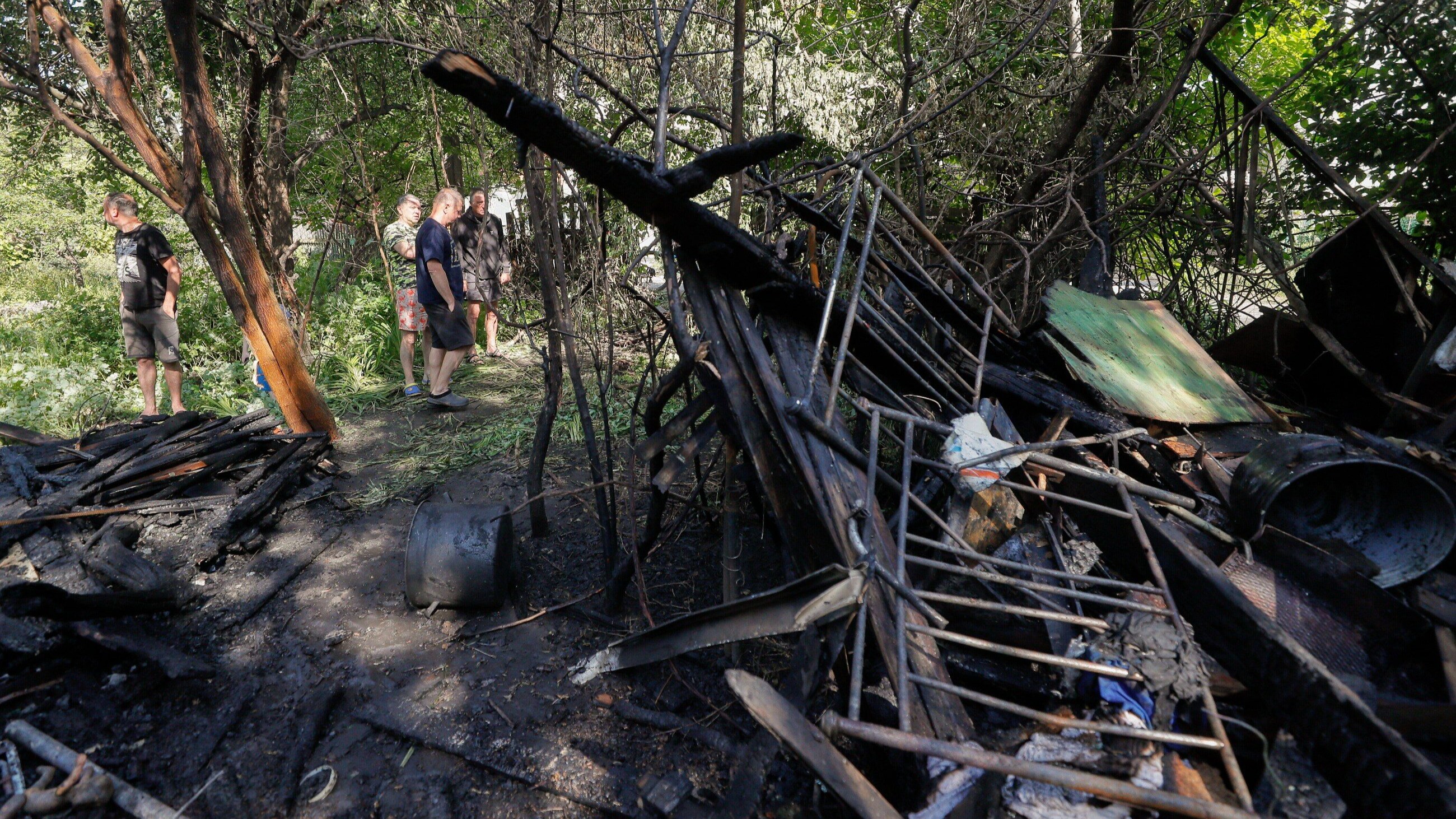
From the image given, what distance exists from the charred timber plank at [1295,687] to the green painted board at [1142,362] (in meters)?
1.00

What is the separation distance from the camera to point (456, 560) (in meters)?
3.53

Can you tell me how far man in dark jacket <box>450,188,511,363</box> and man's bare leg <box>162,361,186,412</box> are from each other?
2.51m

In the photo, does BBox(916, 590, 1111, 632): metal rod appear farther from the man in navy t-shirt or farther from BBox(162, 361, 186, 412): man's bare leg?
BBox(162, 361, 186, 412): man's bare leg

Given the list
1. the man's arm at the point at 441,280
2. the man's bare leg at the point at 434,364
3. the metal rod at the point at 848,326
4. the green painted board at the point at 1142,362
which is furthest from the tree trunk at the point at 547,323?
the man's bare leg at the point at 434,364

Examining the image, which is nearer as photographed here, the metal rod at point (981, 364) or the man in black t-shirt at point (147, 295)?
the metal rod at point (981, 364)

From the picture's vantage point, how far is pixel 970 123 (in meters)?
5.98

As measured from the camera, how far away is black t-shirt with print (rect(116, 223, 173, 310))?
562cm

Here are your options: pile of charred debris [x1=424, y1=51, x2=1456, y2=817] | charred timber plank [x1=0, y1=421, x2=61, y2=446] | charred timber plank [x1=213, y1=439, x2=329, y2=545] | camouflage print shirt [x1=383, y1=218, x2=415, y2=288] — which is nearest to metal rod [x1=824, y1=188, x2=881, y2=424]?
pile of charred debris [x1=424, y1=51, x2=1456, y2=817]

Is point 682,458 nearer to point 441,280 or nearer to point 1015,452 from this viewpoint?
point 1015,452

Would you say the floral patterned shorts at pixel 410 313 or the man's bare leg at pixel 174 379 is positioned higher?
the floral patterned shorts at pixel 410 313

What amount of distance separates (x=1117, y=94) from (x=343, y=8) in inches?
311

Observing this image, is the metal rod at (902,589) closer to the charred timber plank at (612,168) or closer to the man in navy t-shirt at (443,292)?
the charred timber plank at (612,168)

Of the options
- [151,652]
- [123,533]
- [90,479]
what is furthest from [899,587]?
[90,479]

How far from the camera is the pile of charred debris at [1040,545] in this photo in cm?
170
